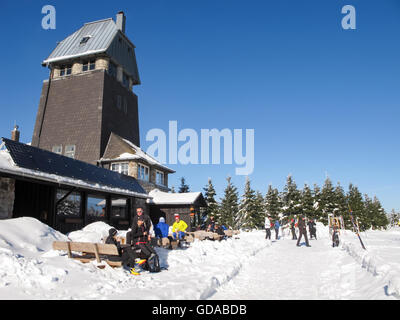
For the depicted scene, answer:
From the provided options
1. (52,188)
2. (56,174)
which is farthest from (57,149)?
(56,174)

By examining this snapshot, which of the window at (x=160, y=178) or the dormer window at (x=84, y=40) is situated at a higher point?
the dormer window at (x=84, y=40)

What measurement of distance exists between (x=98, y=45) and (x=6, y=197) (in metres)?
21.1

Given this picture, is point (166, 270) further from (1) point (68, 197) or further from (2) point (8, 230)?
Answer: (1) point (68, 197)

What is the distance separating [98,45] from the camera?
2878 centimetres

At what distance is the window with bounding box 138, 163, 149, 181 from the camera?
2617 cm

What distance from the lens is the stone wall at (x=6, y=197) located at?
38.4 feet

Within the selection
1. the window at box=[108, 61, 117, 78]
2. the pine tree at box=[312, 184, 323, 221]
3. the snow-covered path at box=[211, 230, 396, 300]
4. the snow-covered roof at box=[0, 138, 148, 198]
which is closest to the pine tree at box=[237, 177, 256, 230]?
the pine tree at box=[312, 184, 323, 221]

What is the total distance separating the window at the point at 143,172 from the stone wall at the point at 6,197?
1404cm

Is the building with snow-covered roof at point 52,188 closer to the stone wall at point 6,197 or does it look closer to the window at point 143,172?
the stone wall at point 6,197

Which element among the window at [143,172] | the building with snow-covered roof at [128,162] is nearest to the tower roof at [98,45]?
the building with snow-covered roof at [128,162]

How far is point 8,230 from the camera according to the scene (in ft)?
25.8

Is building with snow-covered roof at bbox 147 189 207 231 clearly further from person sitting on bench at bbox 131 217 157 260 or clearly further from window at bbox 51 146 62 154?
person sitting on bench at bbox 131 217 157 260
